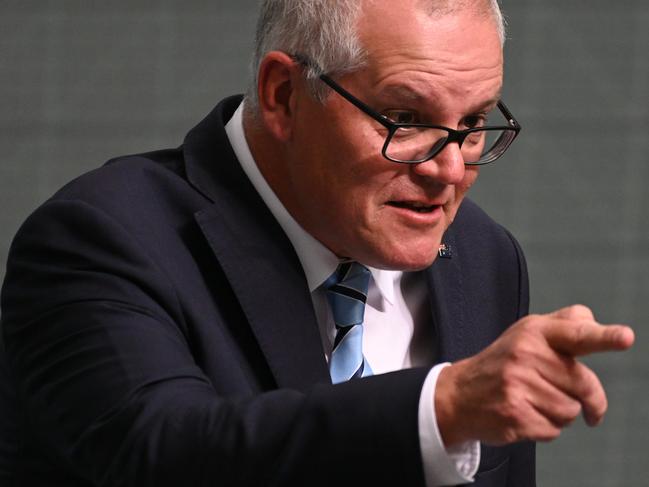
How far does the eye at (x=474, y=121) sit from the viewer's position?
2.01 metres

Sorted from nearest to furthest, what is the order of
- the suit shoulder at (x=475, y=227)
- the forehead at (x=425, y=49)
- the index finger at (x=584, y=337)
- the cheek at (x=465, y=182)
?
the index finger at (x=584, y=337) → the forehead at (x=425, y=49) → the cheek at (x=465, y=182) → the suit shoulder at (x=475, y=227)

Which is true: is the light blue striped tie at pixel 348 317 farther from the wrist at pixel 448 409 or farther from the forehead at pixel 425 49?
the wrist at pixel 448 409

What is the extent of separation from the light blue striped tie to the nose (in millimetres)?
291

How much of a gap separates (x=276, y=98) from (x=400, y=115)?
242 mm

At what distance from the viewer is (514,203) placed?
13.4 ft

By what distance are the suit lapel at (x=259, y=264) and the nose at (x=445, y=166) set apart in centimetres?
28

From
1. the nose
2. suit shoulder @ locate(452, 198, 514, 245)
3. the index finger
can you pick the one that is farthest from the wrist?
suit shoulder @ locate(452, 198, 514, 245)

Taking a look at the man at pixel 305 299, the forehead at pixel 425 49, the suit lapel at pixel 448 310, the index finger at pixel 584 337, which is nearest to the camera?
the index finger at pixel 584 337

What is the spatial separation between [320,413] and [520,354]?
0.26 m

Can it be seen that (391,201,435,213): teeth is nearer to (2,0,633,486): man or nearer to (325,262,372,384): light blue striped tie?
(2,0,633,486): man

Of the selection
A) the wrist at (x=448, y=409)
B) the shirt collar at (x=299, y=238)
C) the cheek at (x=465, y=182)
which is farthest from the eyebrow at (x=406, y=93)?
the wrist at (x=448, y=409)

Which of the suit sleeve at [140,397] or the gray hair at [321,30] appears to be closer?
the suit sleeve at [140,397]

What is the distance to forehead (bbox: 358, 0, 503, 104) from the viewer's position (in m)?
1.93

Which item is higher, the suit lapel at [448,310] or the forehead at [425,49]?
the forehead at [425,49]
